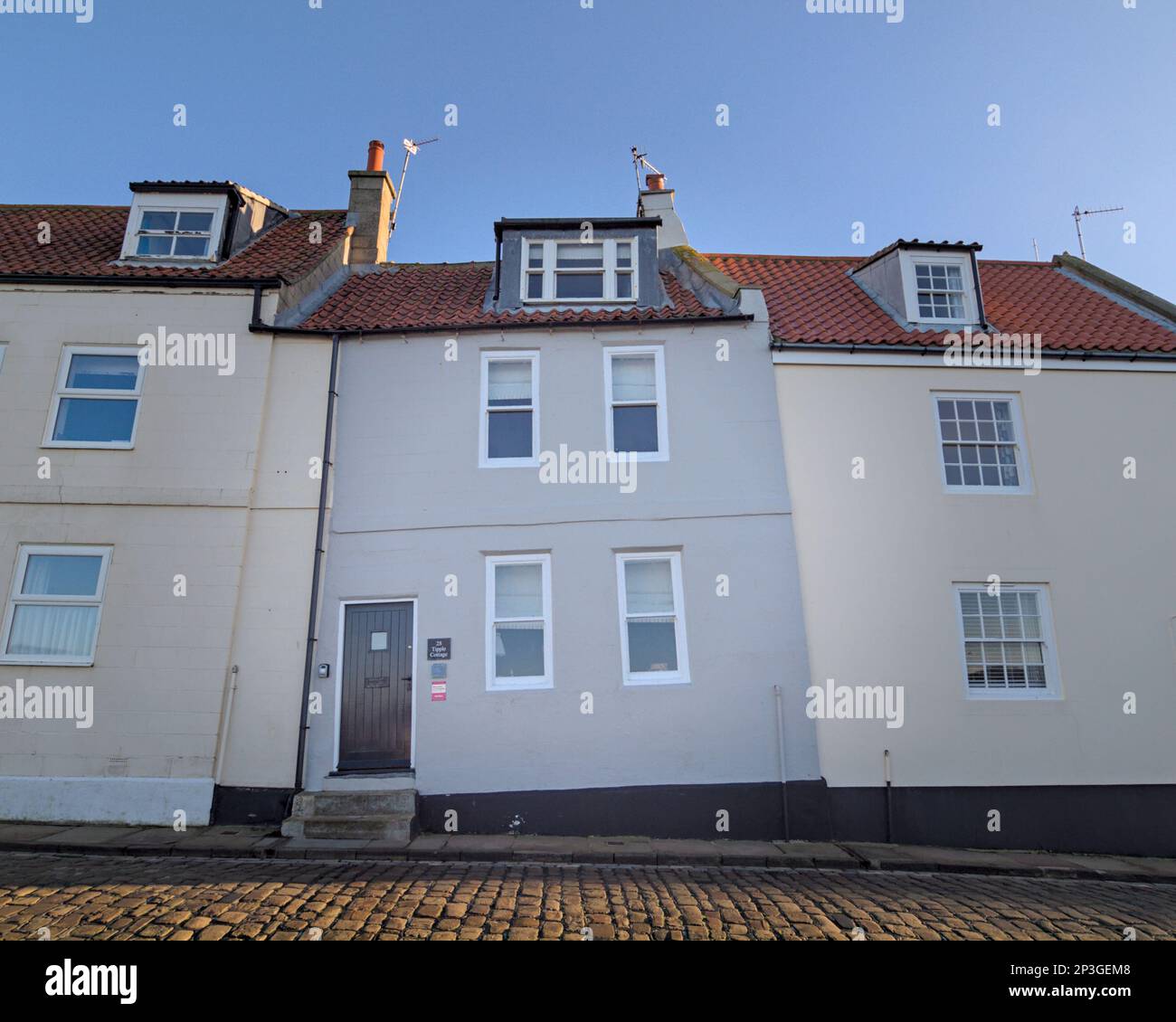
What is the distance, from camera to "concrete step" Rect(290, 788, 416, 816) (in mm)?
9172

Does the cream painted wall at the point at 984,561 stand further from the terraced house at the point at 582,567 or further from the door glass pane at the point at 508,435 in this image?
the door glass pane at the point at 508,435

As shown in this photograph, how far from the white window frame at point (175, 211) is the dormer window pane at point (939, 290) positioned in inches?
472

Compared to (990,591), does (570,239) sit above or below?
above

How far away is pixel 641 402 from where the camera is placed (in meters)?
11.3

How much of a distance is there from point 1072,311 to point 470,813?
13.3 meters

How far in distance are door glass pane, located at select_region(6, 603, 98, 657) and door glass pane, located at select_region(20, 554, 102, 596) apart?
22 centimetres

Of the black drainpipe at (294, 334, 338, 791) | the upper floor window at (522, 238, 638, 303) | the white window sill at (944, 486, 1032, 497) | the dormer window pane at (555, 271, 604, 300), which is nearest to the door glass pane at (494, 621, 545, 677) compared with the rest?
the black drainpipe at (294, 334, 338, 791)

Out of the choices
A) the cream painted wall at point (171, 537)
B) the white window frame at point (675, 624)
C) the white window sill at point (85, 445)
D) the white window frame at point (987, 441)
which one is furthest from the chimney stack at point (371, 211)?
the white window frame at point (987, 441)

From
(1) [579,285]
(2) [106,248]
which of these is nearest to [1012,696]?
(1) [579,285]

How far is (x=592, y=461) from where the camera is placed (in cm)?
1094

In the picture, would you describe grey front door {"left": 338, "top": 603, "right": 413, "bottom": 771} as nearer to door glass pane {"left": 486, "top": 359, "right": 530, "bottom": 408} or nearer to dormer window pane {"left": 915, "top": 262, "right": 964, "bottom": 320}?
door glass pane {"left": 486, "top": 359, "right": 530, "bottom": 408}

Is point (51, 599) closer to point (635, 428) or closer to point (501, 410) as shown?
point (501, 410)
